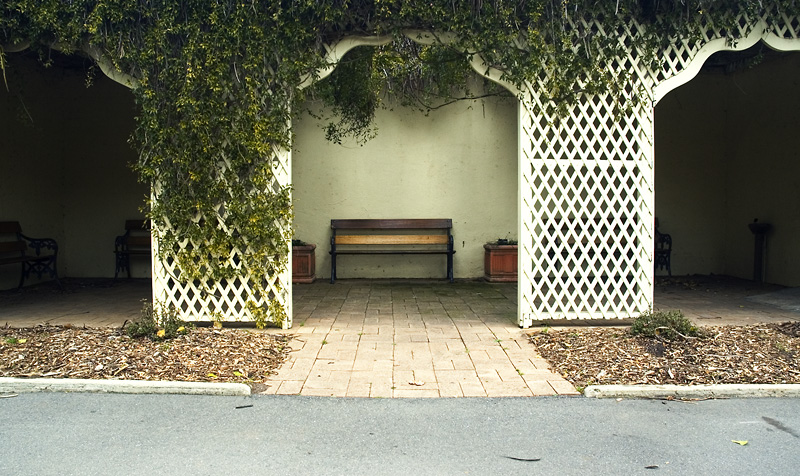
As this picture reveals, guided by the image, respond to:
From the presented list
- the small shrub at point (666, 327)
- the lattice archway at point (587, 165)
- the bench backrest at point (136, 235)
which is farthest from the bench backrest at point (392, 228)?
the small shrub at point (666, 327)

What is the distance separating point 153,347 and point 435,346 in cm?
245

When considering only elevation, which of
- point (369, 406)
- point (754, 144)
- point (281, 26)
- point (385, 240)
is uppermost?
point (281, 26)

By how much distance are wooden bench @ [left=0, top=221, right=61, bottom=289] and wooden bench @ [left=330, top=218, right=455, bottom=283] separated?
13.9 feet

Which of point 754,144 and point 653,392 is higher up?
point 754,144

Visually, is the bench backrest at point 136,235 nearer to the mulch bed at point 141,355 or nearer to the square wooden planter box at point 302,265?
the square wooden planter box at point 302,265

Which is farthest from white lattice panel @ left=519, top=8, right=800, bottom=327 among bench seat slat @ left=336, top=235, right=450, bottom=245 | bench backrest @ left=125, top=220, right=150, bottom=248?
bench backrest @ left=125, top=220, right=150, bottom=248

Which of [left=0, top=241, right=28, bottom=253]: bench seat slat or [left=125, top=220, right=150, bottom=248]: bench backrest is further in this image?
[left=125, top=220, right=150, bottom=248]: bench backrest

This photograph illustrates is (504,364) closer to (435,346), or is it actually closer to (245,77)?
(435,346)

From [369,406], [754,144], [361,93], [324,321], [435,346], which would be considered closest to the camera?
[369,406]

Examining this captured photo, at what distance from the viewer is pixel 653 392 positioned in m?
4.05

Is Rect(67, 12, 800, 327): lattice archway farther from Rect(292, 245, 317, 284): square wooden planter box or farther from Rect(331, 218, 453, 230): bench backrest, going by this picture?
Rect(331, 218, 453, 230): bench backrest

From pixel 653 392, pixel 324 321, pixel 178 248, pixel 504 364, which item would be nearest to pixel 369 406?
pixel 504 364

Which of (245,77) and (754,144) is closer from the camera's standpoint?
(245,77)

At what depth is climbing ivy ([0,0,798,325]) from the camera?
551 cm
